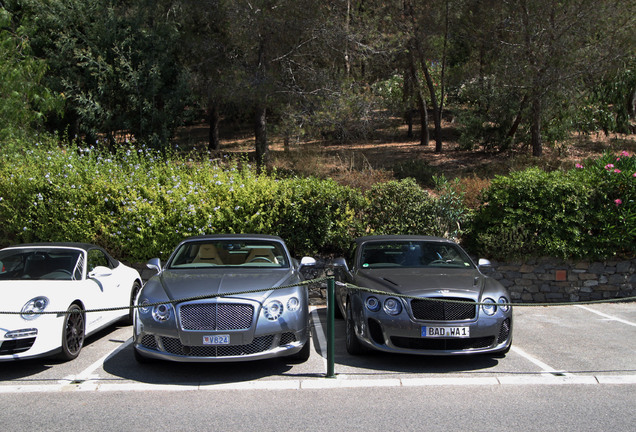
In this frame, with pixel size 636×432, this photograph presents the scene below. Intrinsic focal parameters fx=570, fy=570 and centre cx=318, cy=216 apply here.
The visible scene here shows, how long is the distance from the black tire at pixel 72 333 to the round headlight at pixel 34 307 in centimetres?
28

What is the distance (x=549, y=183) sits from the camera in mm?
10922

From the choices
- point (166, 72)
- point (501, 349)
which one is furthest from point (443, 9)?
point (501, 349)

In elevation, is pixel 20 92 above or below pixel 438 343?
above

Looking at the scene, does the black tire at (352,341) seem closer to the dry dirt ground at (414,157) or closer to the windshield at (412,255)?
the windshield at (412,255)

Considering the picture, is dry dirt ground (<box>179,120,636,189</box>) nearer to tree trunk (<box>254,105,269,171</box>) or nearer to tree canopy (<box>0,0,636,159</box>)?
tree trunk (<box>254,105,269,171</box>)

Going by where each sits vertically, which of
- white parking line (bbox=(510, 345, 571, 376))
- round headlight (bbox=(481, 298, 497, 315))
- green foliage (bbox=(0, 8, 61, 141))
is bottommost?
white parking line (bbox=(510, 345, 571, 376))

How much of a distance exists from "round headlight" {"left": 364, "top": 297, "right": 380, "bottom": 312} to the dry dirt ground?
9.23m

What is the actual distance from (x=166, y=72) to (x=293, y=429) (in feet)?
56.8

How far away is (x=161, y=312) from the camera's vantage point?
6.10 m

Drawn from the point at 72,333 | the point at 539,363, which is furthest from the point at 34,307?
the point at 539,363

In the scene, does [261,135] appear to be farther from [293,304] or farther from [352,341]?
[293,304]

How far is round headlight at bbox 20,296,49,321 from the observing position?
6.21 meters

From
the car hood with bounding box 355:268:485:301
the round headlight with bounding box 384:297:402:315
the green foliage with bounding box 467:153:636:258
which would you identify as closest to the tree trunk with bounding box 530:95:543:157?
the green foliage with bounding box 467:153:636:258

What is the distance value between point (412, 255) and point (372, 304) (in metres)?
1.72
